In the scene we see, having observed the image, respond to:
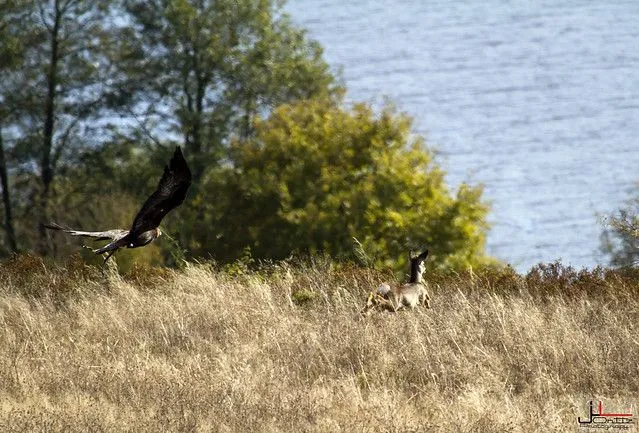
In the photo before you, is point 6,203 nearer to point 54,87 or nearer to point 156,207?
point 54,87

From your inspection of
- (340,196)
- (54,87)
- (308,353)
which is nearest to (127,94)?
(54,87)

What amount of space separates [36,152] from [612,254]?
22.9 m

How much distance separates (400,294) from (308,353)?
5.34 feet

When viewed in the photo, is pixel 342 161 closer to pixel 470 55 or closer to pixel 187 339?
pixel 187 339

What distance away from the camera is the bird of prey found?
994 centimetres

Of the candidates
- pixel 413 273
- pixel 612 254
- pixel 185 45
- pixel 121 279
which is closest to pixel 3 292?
pixel 121 279

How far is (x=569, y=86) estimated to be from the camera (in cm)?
9381

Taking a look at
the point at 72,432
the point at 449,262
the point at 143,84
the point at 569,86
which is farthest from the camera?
the point at 569,86

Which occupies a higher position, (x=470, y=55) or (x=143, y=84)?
(x=470, y=55)

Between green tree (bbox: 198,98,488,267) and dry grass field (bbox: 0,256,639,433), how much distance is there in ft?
39.7

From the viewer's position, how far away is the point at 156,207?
10.3 m

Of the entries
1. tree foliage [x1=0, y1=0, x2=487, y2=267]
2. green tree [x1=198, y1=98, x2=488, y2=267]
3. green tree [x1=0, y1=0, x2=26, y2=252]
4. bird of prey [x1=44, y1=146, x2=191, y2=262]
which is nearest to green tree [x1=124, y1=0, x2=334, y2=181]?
tree foliage [x1=0, y1=0, x2=487, y2=267]

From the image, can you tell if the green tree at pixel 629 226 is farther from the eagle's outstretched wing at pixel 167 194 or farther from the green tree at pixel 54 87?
the green tree at pixel 54 87

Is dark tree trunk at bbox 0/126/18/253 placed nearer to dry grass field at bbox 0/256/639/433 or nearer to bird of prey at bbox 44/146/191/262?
dry grass field at bbox 0/256/639/433
